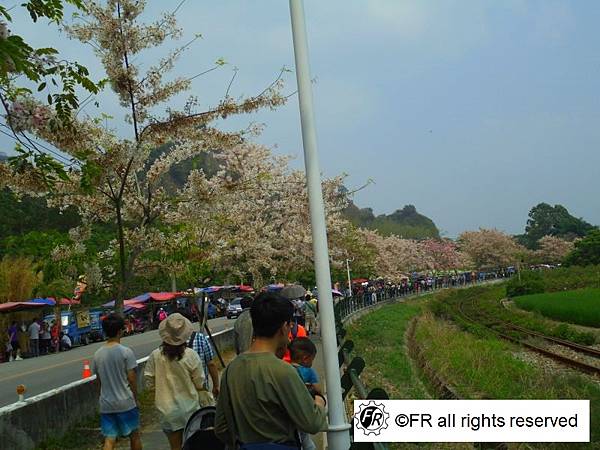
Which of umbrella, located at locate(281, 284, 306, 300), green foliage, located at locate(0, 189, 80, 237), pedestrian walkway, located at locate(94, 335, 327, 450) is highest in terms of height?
green foliage, located at locate(0, 189, 80, 237)

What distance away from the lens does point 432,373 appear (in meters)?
15.6

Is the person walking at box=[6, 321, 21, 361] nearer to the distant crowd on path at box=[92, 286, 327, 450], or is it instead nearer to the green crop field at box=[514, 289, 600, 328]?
the distant crowd on path at box=[92, 286, 327, 450]

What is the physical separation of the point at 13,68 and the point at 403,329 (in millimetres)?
25397

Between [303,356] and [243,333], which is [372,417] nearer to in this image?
[303,356]

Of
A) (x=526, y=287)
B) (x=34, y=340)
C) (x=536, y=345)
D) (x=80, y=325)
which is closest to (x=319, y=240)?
(x=536, y=345)

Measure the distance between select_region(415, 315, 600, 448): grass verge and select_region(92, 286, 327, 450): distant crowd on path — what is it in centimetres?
444

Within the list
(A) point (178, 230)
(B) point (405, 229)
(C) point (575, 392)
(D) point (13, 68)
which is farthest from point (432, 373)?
(B) point (405, 229)

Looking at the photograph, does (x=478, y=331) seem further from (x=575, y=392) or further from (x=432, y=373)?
(x=575, y=392)

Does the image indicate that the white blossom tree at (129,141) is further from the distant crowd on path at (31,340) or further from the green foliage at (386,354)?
the distant crowd on path at (31,340)

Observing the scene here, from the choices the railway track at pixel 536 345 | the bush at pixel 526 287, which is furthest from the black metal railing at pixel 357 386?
the bush at pixel 526 287

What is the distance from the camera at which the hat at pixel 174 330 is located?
20.0 ft

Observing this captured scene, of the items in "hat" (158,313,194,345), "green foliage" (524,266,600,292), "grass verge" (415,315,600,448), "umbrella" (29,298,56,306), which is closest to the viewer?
"hat" (158,313,194,345)

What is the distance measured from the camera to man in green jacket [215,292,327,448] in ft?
12.0

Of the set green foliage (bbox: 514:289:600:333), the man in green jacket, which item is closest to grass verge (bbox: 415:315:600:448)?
the man in green jacket
